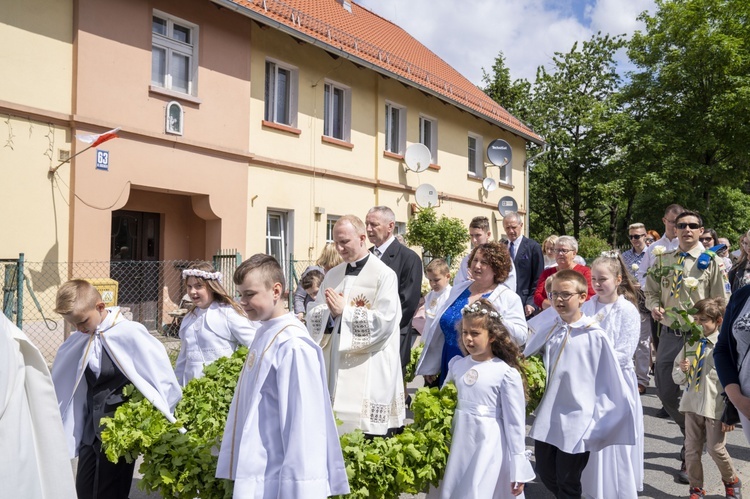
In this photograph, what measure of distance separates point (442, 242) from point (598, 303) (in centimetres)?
1234

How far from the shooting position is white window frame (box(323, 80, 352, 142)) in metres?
17.0

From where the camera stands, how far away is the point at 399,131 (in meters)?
19.5

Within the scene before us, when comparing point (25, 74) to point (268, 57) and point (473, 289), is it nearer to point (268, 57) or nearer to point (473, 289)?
point (268, 57)

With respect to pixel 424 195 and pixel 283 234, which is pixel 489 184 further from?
pixel 283 234

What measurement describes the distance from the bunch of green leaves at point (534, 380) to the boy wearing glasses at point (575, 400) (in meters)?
0.11

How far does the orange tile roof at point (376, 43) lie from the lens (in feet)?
49.7

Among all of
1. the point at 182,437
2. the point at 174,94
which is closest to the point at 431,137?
the point at 174,94

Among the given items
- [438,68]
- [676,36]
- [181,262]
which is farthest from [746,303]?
[676,36]

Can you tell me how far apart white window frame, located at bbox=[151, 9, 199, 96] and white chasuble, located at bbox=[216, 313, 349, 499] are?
10.8 meters

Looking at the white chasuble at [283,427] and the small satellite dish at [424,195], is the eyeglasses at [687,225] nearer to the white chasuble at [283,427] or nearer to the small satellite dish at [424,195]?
the white chasuble at [283,427]

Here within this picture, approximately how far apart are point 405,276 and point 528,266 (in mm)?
2555

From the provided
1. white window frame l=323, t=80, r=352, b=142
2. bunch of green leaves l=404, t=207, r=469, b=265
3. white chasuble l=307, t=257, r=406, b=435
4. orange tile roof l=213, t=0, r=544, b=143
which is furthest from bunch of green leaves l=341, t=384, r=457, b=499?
bunch of green leaves l=404, t=207, r=469, b=265

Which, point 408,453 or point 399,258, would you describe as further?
point 399,258

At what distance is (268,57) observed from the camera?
15156 mm
